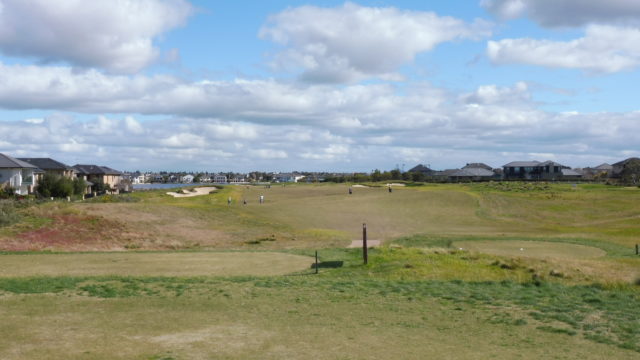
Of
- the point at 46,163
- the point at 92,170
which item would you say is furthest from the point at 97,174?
the point at 46,163

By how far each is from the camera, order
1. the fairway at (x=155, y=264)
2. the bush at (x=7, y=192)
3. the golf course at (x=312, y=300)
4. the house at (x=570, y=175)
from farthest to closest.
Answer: the house at (x=570, y=175)
the bush at (x=7, y=192)
the fairway at (x=155, y=264)
the golf course at (x=312, y=300)

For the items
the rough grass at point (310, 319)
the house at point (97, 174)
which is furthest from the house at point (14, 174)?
the rough grass at point (310, 319)

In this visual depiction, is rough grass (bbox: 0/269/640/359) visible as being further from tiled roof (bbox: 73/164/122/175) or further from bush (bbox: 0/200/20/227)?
tiled roof (bbox: 73/164/122/175)

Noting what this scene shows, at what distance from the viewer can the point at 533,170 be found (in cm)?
17600

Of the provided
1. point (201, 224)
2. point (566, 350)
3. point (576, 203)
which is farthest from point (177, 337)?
point (576, 203)

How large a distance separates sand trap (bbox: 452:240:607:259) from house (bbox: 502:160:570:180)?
454 feet

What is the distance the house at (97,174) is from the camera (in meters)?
132

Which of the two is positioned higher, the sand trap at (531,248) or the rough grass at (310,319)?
the rough grass at (310,319)

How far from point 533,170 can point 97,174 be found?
121878 millimetres

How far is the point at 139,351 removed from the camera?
12359mm

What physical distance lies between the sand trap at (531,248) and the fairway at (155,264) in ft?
42.3

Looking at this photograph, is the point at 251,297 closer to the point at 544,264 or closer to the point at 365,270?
the point at 365,270

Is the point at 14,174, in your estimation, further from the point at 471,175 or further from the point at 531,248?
the point at 471,175

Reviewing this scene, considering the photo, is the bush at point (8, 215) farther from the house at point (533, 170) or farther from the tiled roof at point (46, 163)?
the house at point (533, 170)
